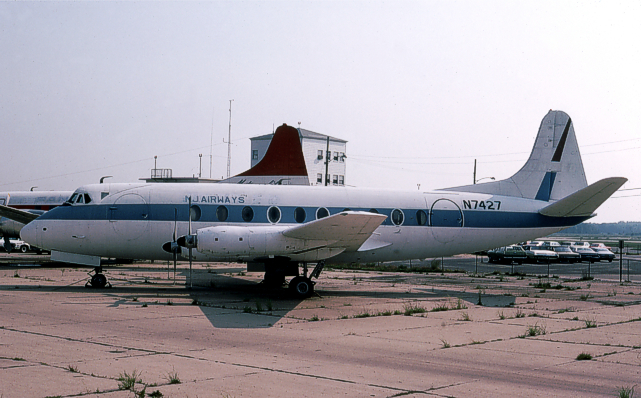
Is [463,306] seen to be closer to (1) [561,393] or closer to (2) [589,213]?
(2) [589,213]

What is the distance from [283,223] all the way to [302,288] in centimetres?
264

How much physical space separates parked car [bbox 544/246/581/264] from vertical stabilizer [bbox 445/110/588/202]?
102 feet

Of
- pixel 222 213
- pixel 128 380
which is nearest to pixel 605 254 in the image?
pixel 222 213

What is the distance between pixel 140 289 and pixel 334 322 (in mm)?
9911

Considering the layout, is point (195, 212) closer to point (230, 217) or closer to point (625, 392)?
point (230, 217)

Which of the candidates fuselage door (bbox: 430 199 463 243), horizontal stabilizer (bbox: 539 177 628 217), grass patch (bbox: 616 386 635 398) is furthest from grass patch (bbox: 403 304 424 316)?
grass patch (bbox: 616 386 635 398)

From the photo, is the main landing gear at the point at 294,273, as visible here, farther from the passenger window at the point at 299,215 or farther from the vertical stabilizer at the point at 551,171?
the vertical stabilizer at the point at 551,171

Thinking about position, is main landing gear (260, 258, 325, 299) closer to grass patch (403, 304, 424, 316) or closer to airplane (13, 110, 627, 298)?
airplane (13, 110, 627, 298)

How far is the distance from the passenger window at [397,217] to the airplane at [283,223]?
38 millimetres

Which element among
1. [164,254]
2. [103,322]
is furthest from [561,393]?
[164,254]

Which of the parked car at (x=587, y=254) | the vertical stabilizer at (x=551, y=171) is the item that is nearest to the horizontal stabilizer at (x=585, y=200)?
the vertical stabilizer at (x=551, y=171)

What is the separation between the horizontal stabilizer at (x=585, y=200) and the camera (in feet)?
70.2

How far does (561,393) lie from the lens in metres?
8.93

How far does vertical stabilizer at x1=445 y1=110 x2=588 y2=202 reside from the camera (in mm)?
25312
